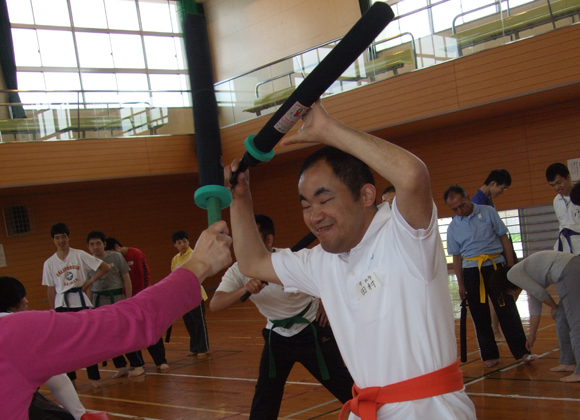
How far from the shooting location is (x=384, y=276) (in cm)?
166

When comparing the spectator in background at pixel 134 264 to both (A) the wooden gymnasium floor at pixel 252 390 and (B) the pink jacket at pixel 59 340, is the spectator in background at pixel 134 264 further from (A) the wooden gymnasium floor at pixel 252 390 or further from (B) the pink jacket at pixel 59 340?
(B) the pink jacket at pixel 59 340

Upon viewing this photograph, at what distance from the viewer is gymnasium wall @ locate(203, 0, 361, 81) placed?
1464 cm

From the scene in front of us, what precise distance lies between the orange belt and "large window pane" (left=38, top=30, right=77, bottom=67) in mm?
15845

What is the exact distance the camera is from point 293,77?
1160 cm

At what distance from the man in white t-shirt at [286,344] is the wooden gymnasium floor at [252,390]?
1254 mm

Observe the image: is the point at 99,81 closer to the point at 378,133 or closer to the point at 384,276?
the point at 378,133

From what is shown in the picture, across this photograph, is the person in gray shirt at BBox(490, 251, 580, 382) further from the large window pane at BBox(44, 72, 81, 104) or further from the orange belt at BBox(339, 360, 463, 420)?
the large window pane at BBox(44, 72, 81, 104)

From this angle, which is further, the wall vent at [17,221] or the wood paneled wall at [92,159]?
the wall vent at [17,221]

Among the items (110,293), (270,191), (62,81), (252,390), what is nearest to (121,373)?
(110,293)

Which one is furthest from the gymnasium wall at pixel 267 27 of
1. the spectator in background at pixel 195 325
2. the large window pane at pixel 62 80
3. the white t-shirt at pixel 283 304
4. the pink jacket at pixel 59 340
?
the pink jacket at pixel 59 340

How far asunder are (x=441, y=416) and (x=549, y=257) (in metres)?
3.59

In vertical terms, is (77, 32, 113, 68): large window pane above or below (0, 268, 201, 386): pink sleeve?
above

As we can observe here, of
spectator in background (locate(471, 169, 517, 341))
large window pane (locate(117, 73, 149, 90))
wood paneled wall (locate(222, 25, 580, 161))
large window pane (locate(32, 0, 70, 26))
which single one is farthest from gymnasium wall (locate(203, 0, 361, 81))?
spectator in background (locate(471, 169, 517, 341))

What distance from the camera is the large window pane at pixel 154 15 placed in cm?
1703
